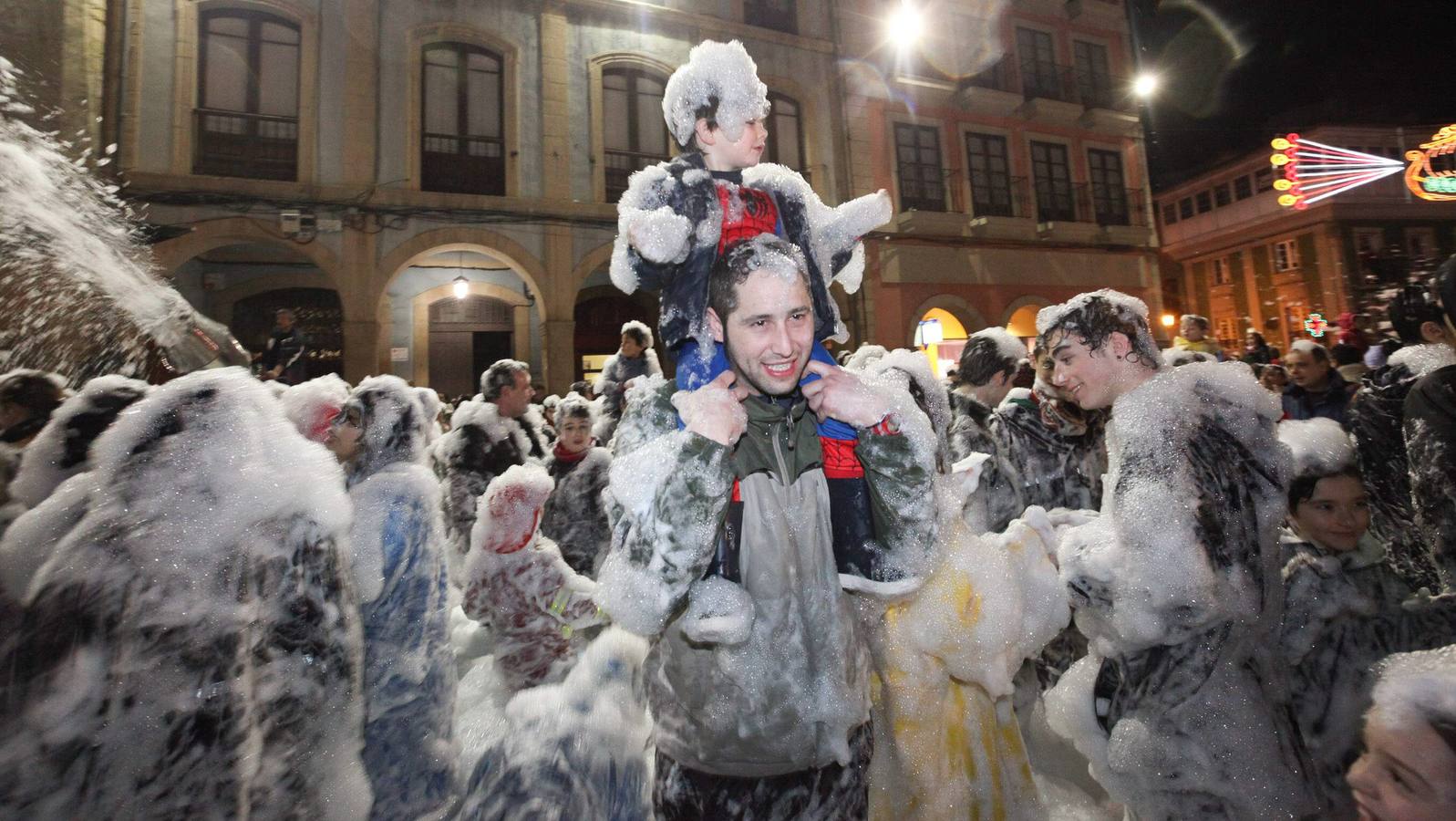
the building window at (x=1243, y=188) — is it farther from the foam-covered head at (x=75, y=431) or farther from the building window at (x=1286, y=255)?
the foam-covered head at (x=75, y=431)

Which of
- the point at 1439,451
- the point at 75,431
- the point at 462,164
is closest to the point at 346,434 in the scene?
the point at 75,431

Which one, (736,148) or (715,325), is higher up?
(736,148)

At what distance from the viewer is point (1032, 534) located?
2.43 metres

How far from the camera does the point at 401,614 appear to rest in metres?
2.69

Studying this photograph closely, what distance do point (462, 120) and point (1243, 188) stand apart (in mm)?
40829

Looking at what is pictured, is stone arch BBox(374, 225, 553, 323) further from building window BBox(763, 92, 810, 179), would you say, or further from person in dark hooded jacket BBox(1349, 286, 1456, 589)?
person in dark hooded jacket BBox(1349, 286, 1456, 589)

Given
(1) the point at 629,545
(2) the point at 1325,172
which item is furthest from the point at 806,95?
(2) the point at 1325,172

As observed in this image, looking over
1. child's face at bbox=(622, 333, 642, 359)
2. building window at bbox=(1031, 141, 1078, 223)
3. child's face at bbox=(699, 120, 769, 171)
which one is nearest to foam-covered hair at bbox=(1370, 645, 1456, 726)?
child's face at bbox=(699, 120, 769, 171)

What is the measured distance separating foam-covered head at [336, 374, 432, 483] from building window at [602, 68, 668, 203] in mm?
11660

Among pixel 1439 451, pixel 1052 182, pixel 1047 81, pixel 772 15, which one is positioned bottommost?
pixel 1439 451

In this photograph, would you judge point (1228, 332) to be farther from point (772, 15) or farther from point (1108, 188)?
point (772, 15)

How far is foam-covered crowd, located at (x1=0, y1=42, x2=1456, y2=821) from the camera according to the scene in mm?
1571

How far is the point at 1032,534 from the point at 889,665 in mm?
758

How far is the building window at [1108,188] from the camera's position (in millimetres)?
18469
